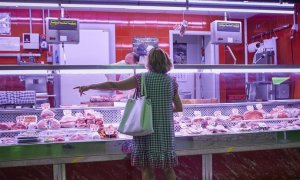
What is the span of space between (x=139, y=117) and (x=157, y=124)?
0.63 ft

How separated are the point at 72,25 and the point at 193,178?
12.0 ft

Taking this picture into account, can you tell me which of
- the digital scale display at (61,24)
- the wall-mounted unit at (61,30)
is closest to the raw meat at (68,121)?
the wall-mounted unit at (61,30)

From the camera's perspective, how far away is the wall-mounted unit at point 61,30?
19.0 ft

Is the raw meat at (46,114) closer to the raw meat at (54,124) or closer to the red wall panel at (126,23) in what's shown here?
the raw meat at (54,124)

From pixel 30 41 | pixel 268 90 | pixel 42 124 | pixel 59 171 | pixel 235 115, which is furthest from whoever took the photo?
pixel 30 41

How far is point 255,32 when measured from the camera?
9766mm

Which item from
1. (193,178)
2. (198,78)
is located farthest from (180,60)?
(193,178)

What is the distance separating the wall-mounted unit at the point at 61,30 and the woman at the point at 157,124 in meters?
3.39

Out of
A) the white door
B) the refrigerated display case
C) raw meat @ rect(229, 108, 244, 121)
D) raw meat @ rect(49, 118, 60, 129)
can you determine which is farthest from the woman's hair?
the white door

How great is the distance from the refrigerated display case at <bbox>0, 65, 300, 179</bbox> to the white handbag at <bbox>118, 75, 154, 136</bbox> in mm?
503

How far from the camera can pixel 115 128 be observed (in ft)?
11.4

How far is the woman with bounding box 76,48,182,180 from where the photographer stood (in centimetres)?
276

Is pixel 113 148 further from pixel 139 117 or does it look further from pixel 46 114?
pixel 46 114

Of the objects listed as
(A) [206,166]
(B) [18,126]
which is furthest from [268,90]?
(B) [18,126]
